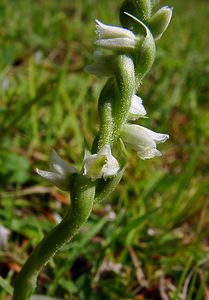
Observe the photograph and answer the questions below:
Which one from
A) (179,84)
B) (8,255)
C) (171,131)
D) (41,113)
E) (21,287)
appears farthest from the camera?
(179,84)

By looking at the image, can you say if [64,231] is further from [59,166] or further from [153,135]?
[153,135]

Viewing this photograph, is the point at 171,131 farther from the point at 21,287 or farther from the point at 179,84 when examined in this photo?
the point at 21,287

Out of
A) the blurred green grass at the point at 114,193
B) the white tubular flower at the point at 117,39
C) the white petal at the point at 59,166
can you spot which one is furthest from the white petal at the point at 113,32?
the blurred green grass at the point at 114,193

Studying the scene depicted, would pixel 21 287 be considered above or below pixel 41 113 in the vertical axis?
above

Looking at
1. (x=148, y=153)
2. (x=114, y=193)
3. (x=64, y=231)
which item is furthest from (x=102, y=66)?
(x=114, y=193)

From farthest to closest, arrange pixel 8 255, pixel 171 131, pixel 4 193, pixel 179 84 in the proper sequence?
pixel 179 84 → pixel 171 131 → pixel 4 193 → pixel 8 255

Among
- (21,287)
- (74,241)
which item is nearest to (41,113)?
(74,241)
